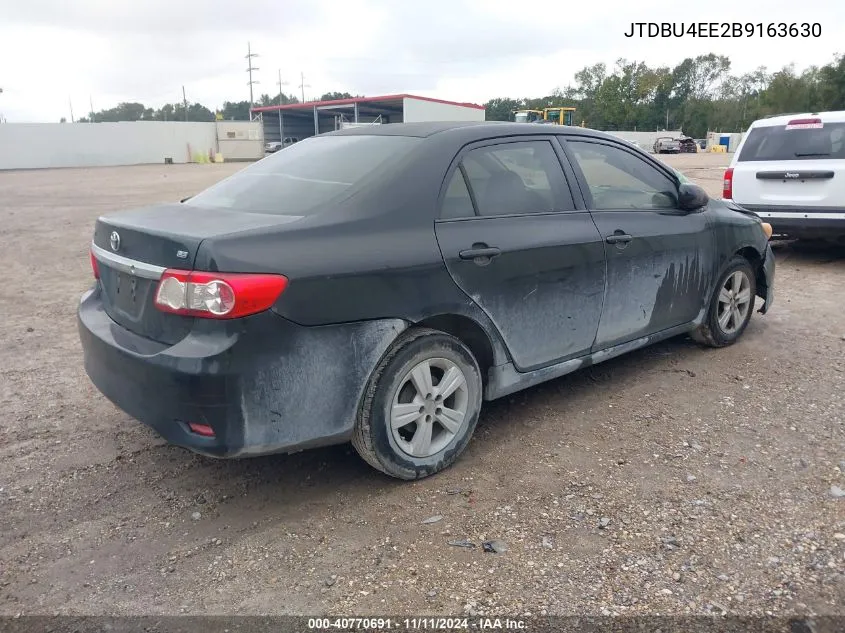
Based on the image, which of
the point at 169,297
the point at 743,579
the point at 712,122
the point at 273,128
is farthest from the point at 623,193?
the point at 712,122

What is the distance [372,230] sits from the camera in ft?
10.1

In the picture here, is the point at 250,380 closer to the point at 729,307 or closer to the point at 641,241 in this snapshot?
the point at 641,241

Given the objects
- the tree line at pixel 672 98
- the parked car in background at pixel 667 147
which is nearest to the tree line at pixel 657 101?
the tree line at pixel 672 98

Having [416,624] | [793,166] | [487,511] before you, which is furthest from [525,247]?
[793,166]

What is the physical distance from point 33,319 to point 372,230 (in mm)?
4497

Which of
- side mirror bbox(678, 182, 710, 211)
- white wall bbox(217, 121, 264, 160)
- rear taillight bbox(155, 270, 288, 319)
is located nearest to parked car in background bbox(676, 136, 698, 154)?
white wall bbox(217, 121, 264, 160)

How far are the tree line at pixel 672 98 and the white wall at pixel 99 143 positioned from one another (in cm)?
4155

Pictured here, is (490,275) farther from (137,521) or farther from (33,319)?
(33,319)

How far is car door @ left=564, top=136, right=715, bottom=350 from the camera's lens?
4.08m

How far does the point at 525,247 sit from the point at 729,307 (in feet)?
7.69

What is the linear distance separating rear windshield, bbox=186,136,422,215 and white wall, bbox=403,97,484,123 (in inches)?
1803

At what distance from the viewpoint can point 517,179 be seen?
375 centimetres

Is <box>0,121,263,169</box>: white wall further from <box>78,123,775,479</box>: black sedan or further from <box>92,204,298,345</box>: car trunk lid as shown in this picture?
<box>78,123,775,479</box>: black sedan

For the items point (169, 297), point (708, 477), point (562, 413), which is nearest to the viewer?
point (169, 297)
